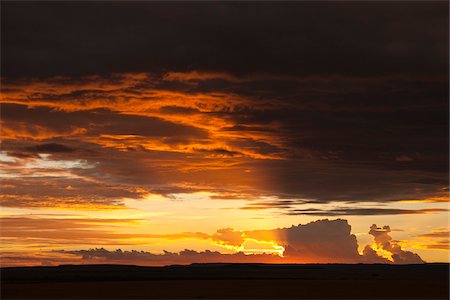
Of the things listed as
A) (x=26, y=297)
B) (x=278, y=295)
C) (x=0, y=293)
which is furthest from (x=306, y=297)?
(x=0, y=293)

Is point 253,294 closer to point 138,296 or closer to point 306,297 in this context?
point 306,297

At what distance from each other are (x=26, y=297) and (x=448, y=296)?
155 feet

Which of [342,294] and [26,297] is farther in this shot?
[342,294]

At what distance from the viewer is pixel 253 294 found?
79.5 meters

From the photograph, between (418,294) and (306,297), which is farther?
(418,294)

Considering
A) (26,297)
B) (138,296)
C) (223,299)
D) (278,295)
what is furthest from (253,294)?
(26,297)

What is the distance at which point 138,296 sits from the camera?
7631 centimetres

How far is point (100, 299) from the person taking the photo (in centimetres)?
7100

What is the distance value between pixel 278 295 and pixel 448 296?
1945cm

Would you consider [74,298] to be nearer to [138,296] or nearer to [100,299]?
[100,299]

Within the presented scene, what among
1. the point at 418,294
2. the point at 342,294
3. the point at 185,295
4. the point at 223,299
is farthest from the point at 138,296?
the point at 418,294

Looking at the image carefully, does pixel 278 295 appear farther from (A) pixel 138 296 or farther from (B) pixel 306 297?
(A) pixel 138 296

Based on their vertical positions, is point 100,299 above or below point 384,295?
below

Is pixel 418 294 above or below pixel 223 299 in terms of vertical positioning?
above
